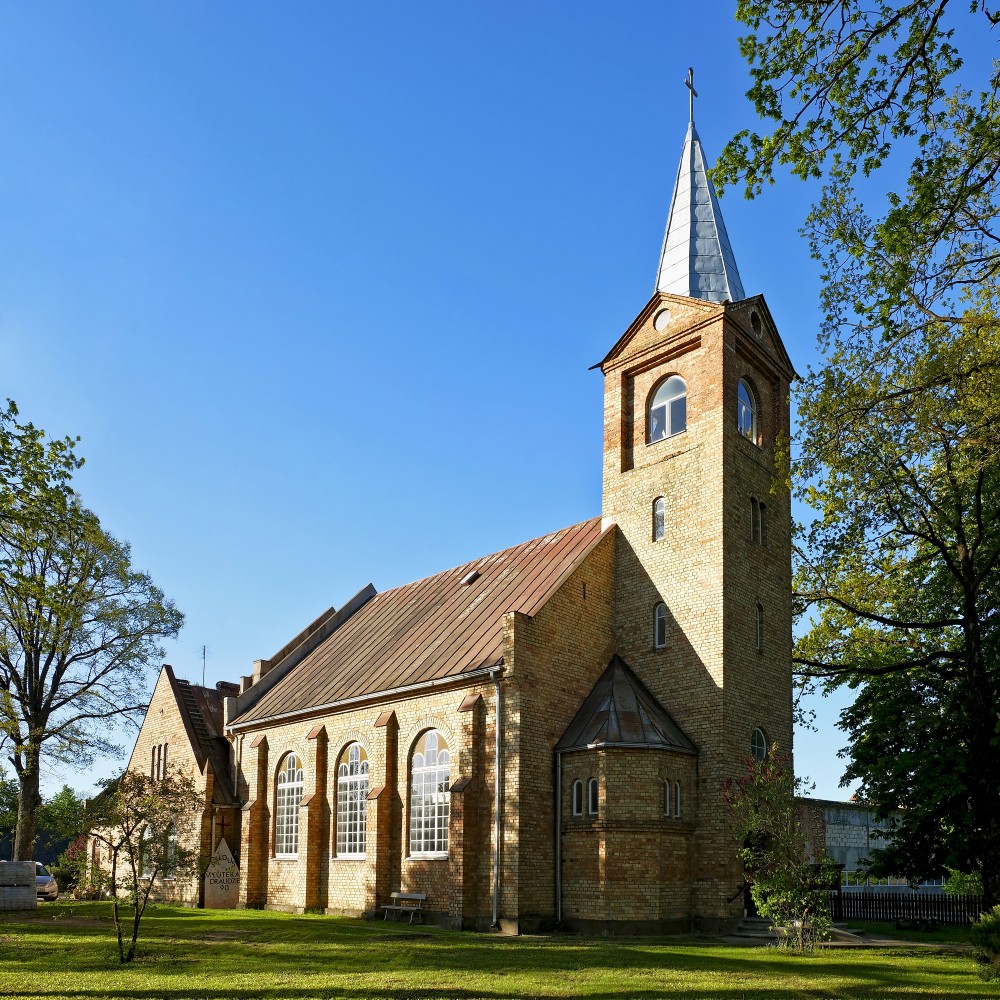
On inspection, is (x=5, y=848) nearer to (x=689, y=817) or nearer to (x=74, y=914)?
(x=74, y=914)

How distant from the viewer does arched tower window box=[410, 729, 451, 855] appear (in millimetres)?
25692

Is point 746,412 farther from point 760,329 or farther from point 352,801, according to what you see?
point 352,801

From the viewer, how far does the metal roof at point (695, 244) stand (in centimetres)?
2898

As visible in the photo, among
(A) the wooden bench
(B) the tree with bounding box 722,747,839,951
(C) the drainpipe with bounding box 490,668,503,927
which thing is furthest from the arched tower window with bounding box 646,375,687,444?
(A) the wooden bench

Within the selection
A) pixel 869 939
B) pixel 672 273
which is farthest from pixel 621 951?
pixel 672 273

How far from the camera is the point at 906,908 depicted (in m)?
29.8

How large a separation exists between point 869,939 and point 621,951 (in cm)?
751

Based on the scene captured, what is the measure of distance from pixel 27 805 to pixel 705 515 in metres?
25.1

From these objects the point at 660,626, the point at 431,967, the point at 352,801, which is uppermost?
the point at 660,626

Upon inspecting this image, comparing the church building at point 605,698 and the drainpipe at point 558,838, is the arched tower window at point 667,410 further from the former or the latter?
the drainpipe at point 558,838

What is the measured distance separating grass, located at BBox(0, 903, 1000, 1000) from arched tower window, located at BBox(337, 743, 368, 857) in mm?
4995

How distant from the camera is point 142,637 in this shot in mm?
38281

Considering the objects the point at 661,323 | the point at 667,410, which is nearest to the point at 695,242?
the point at 661,323

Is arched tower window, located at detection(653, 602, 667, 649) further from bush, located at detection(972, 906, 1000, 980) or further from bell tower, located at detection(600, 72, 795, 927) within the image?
bush, located at detection(972, 906, 1000, 980)
